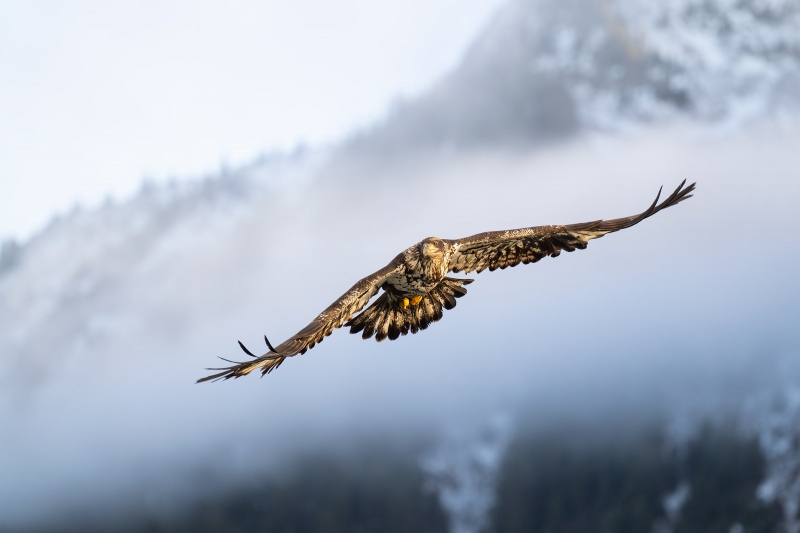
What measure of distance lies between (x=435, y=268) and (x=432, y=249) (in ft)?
1.35

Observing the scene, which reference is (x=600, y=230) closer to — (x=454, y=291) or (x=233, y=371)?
(x=454, y=291)

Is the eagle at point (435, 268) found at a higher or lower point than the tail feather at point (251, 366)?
higher

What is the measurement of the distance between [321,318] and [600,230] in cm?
658

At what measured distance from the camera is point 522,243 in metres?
32.1

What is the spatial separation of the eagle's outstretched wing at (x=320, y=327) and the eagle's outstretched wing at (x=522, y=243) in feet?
6.80

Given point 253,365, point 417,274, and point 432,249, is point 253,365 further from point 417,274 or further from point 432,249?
point 432,249

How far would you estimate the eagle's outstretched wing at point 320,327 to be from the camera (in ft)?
88.8

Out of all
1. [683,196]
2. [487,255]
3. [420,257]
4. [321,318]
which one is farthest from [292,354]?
[683,196]

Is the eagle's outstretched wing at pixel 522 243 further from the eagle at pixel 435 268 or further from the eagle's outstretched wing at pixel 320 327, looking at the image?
the eagle's outstretched wing at pixel 320 327

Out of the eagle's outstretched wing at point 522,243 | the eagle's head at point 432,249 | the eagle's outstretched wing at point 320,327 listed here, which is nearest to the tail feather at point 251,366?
the eagle's outstretched wing at point 320,327

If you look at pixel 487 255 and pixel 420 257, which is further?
pixel 487 255

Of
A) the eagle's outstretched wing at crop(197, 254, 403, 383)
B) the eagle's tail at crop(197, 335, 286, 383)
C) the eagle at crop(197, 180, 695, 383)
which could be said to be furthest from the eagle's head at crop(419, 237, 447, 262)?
the eagle's tail at crop(197, 335, 286, 383)

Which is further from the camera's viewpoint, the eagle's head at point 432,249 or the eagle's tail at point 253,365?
the eagle's head at point 432,249

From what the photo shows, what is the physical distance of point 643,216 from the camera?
30078 mm
